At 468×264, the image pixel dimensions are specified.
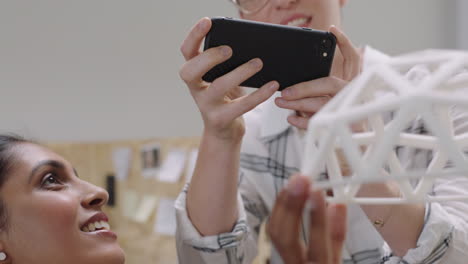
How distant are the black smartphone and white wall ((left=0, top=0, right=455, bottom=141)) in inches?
36.0

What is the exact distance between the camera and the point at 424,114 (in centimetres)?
39

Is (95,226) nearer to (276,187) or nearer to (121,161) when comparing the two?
(276,187)

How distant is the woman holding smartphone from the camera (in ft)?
1.50

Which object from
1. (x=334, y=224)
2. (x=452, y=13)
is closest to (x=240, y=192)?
(x=334, y=224)

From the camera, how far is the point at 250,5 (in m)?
1.01

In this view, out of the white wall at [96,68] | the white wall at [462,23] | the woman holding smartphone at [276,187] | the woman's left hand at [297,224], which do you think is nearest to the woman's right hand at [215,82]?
the woman holding smartphone at [276,187]

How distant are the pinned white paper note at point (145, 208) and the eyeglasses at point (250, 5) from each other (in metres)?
0.86

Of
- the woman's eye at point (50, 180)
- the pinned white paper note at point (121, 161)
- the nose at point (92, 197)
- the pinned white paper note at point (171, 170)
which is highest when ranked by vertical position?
the woman's eye at point (50, 180)

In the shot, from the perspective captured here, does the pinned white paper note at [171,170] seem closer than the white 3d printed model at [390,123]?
No

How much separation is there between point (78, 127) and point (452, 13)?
4.80 ft

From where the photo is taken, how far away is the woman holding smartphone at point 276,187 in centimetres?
46

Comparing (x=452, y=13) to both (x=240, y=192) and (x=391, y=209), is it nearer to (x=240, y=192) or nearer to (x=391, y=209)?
(x=240, y=192)

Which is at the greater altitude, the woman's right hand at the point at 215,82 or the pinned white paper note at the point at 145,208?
the woman's right hand at the point at 215,82

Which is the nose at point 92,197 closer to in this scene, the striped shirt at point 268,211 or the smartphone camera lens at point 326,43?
the striped shirt at point 268,211
